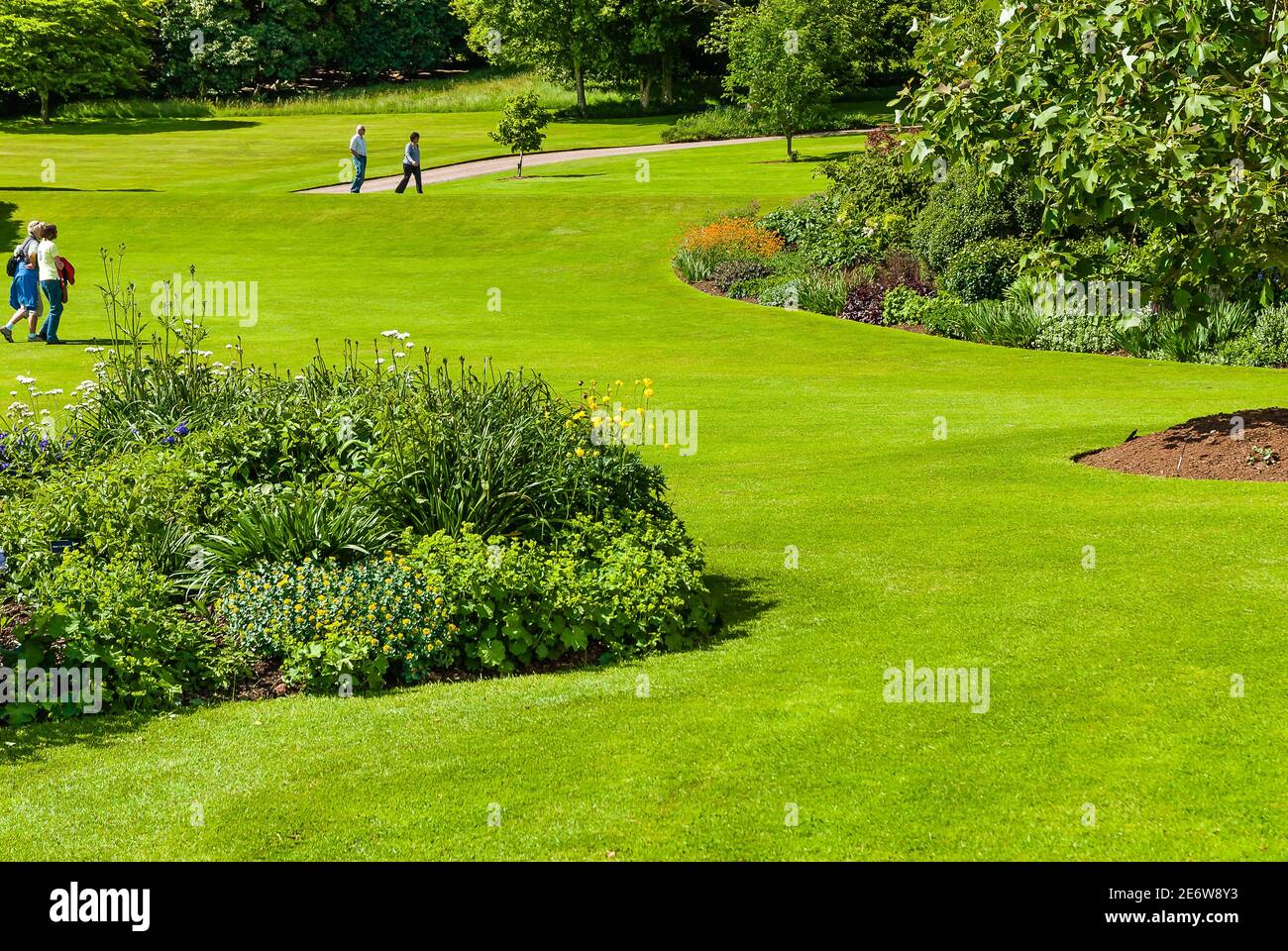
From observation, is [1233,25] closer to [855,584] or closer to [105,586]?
[855,584]

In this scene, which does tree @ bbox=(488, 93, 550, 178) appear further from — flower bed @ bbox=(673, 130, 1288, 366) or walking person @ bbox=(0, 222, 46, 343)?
walking person @ bbox=(0, 222, 46, 343)

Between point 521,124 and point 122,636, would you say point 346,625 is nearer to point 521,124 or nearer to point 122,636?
point 122,636

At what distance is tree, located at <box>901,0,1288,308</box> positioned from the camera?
441 inches

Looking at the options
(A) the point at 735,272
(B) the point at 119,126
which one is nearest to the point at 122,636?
(A) the point at 735,272

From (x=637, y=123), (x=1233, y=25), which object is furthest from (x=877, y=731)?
(x=637, y=123)

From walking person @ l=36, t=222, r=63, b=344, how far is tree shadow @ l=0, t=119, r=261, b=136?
4090cm

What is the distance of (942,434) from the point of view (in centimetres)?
1638

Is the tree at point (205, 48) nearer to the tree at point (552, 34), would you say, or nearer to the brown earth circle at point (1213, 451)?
the tree at point (552, 34)

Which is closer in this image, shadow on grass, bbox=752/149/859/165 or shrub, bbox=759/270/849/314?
shrub, bbox=759/270/849/314

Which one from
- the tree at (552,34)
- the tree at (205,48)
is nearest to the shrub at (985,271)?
the tree at (552,34)

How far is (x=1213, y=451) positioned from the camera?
14.0 m

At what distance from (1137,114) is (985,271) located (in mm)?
15568

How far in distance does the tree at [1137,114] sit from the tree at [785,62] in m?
36.8

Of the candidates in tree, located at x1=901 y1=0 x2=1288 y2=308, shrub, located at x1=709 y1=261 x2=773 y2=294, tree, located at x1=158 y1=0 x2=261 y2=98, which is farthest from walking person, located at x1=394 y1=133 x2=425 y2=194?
tree, located at x1=158 y1=0 x2=261 y2=98
